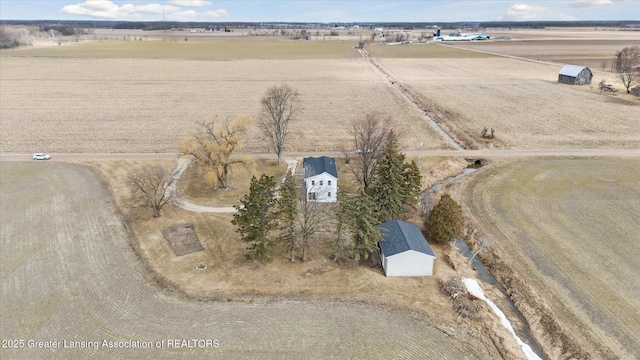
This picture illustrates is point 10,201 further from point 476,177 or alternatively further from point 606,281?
point 606,281

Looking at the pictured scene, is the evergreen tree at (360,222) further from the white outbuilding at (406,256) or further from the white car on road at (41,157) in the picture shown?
the white car on road at (41,157)

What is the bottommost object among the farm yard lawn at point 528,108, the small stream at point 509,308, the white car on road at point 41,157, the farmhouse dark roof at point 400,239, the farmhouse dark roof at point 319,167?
the small stream at point 509,308

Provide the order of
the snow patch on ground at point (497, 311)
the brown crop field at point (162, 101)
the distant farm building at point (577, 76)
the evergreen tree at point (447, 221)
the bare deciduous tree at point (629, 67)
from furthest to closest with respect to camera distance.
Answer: the distant farm building at point (577, 76), the bare deciduous tree at point (629, 67), the brown crop field at point (162, 101), the evergreen tree at point (447, 221), the snow patch on ground at point (497, 311)

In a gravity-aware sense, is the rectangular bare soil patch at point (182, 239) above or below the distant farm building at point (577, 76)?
below

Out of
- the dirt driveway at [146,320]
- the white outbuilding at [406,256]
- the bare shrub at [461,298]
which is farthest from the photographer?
the white outbuilding at [406,256]

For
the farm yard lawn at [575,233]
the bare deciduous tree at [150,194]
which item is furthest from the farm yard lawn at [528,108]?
the bare deciduous tree at [150,194]

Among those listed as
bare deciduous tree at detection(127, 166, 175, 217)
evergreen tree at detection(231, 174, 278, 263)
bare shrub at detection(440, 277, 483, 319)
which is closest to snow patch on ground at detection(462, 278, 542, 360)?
bare shrub at detection(440, 277, 483, 319)

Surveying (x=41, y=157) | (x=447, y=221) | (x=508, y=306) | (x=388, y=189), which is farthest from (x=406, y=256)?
(x=41, y=157)
